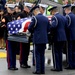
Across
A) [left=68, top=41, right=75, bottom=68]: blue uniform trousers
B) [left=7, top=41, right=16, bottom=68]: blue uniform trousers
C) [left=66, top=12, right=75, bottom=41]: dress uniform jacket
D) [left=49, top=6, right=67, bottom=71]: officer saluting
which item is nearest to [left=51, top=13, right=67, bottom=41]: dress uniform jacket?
[left=49, top=6, right=67, bottom=71]: officer saluting

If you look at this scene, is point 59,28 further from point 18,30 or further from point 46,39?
point 18,30

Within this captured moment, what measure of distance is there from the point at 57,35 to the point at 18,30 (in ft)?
3.81

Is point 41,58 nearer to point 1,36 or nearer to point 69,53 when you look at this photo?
point 69,53

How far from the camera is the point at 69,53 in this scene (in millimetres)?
11828

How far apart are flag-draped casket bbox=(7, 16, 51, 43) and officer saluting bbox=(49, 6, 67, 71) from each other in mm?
784

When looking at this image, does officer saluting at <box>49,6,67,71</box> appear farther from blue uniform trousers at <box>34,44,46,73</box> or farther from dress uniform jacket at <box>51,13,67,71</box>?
blue uniform trousers at <box>34,44,46,73</box>

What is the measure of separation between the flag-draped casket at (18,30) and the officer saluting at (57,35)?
0.78 metres

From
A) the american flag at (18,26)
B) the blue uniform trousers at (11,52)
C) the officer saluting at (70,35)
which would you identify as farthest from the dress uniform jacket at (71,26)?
the blue uniform trousers at (11,52)

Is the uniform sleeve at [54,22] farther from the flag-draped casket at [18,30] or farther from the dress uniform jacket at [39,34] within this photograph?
the flag-draped casket at [18,30]

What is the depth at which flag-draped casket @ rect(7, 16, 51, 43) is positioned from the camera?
35.7 ft

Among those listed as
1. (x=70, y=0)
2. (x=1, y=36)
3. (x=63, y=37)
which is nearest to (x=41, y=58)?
(x=63, y=37)

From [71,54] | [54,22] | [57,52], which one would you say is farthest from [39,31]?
[71,54]

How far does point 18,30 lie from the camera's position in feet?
35.8

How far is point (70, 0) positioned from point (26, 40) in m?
6.61
